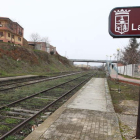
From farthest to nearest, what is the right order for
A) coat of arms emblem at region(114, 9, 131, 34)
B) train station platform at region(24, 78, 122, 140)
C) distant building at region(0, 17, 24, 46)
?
distant building at region(0, 17, 24, 46)
train station platform at region(24, 78, 122, 140)
coat of arms emblem at region(114, 9, 131, 34)

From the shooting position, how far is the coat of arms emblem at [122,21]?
11.8 feet

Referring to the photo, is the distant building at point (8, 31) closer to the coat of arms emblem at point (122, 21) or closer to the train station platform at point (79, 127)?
the train station platform at point (79, 127)

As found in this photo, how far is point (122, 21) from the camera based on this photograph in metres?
3.62

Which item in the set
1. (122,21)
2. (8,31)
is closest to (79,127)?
(122,21)

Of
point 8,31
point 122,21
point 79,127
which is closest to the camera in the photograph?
point 122,21

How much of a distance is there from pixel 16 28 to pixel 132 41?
1570 inches

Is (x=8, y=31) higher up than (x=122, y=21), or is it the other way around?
(x=8, y=31)

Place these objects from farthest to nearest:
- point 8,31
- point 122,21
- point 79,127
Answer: point 8,31
point 79,127
point 122,21

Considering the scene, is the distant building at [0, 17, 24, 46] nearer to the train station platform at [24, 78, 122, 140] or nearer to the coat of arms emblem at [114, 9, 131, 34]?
the train station platform at [24, 78, 122, 140]

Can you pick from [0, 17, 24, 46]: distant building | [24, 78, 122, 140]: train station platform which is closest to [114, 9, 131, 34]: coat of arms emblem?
[24, 78, 122, 140]: train station platform

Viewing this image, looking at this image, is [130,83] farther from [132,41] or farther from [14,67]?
[132,41]

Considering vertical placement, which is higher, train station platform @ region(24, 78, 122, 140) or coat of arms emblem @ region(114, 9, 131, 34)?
coat of arms emblem @ region(114, 9, 131, 34)

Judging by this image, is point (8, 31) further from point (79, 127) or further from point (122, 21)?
point (122, 21)

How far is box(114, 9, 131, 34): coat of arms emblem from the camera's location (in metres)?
3.60
